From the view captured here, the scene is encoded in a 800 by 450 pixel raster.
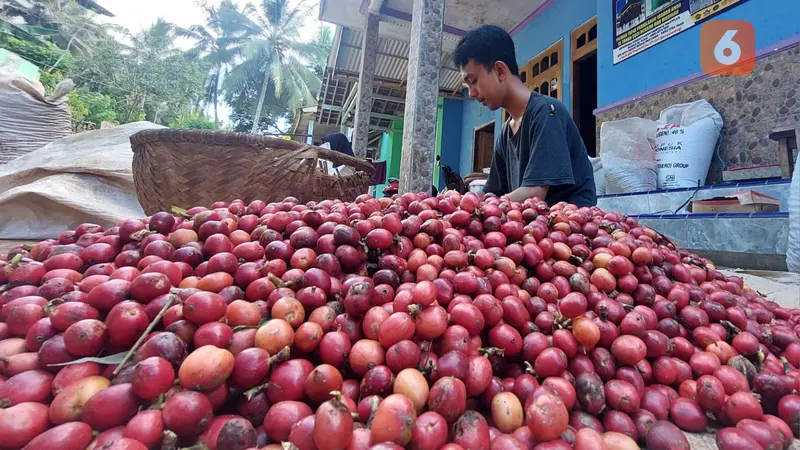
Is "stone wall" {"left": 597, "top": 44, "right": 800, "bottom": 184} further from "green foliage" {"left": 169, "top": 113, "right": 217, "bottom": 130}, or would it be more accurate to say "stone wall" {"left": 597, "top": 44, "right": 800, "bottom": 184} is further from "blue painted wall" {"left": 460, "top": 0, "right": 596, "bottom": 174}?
"green foliage" {"left": 169, "top": 113, "right": 217, "bottom": 130}

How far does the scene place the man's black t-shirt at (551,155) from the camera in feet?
6.79

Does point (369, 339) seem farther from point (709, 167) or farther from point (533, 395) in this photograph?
point (709, 167)

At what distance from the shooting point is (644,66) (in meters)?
4.52

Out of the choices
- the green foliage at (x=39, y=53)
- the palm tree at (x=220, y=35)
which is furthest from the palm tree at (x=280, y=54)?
the green foliage at (x=39, y=53)

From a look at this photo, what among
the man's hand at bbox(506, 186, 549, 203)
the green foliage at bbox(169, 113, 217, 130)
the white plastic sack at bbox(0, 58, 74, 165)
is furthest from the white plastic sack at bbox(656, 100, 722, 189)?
the green foliage at bbox(169, 113, 217, 130)

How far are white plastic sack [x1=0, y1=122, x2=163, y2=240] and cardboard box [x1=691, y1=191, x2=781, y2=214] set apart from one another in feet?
15.9

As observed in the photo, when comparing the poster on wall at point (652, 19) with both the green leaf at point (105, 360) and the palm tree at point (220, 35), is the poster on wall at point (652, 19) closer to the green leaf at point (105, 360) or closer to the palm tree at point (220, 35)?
the green leaf at point (105, 360)

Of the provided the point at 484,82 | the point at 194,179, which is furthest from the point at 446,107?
the point at 194,179

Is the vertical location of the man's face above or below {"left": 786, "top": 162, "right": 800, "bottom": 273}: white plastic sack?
above

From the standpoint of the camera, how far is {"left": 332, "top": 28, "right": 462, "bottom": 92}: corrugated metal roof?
7945 mm

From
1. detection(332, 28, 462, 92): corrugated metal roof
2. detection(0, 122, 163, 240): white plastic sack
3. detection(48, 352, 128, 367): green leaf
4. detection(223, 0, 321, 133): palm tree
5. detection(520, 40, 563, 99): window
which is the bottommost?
detection(48, 352, 128, 367): green leaf

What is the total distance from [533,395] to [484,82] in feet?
6.85

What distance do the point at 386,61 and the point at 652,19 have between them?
5.76m
